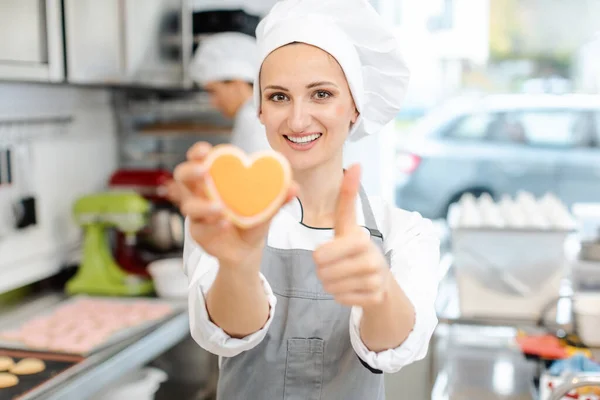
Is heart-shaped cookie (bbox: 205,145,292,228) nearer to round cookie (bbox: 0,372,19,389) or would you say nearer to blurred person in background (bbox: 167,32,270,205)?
round cookie (bbox: 0,372,19,389)

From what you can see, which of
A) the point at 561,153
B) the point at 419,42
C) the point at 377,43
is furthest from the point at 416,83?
the point at 377,43

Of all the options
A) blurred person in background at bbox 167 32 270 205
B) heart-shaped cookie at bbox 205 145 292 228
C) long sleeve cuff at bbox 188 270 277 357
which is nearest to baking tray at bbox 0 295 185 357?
blurred person in background at bbox 167 32 270 205

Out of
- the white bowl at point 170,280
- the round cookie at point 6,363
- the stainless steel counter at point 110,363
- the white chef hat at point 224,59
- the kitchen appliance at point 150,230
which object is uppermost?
the white chef hat at point 224,59

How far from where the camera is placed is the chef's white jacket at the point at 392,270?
878mm

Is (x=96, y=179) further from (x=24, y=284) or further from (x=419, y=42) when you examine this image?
(x=419, y=42)

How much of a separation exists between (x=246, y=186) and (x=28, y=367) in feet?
3.82

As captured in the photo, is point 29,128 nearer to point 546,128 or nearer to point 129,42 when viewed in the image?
point 129,42

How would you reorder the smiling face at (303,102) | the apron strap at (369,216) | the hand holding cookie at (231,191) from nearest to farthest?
the hand holding cookie at (231,191)
the smiling face at (303,102)
the apron strap at (369,216)

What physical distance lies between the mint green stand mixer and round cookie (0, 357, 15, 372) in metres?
0.58

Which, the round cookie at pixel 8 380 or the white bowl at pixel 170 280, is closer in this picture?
the round cookie at pixel 8 380

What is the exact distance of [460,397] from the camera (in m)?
1.79

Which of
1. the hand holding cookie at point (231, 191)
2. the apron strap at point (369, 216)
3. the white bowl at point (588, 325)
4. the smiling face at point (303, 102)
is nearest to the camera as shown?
the hand holding cookie at point (231, 191)

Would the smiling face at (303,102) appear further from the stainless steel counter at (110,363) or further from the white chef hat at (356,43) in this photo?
the stainless steel counter at (110,363)

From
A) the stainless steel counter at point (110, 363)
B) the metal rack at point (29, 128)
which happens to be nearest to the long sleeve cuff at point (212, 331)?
the stainless steel counter at point (110, 363)
